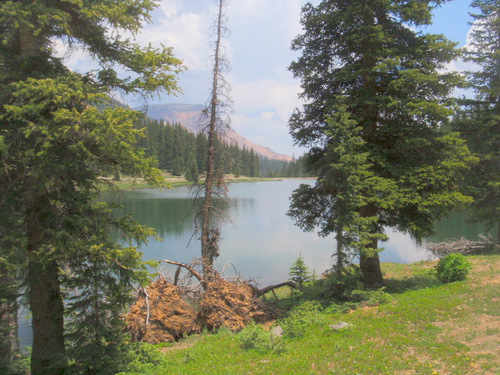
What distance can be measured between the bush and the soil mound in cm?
696

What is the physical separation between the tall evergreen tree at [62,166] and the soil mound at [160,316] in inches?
108

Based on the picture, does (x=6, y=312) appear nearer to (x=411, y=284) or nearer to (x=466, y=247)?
(x=411, y=284)

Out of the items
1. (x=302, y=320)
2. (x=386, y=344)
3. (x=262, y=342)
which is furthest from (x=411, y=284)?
(x=262, y=342)

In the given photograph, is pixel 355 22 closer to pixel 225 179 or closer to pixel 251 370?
pixel 225 179

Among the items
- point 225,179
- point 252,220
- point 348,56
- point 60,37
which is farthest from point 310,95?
point 252,220

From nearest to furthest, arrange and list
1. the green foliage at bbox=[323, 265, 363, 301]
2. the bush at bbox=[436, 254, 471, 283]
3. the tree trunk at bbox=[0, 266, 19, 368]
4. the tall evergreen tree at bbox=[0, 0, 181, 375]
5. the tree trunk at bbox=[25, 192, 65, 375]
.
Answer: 1. the tall evergreen tree at bbox=[0, 0, 181, 375]
2. the tree trunk at bbox=[25, 192, 65, 375]
3. the tree trunk at bbox=[0, 266, 19, 368]
4. the green foliage at bbox=[323, 265, 363, 301]
5. the bush at bbox=[436, 254, 471, 283]

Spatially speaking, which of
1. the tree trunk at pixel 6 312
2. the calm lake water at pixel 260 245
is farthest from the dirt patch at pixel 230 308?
the tree trunk at pixel 6 312

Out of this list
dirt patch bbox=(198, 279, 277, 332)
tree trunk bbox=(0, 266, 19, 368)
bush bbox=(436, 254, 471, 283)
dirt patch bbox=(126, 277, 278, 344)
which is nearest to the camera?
tree trunk bbox=(0, 266, 19, 368)

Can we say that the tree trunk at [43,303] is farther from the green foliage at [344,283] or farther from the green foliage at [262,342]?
the green foliage at [344,283]

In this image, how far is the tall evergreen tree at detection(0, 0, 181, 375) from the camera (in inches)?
202

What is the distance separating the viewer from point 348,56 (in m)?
10.4

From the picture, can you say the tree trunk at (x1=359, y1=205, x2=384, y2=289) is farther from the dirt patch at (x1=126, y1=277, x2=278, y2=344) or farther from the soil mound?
the soil mound

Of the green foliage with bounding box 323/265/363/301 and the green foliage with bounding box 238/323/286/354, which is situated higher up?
the green foliage with bounding box 323/265/363/301

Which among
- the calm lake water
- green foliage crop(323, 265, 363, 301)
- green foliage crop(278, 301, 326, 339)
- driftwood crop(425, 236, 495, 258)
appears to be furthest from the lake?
green foliage crop(278, 301, 326, 339)
